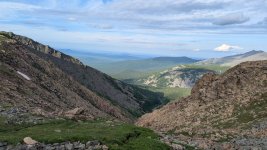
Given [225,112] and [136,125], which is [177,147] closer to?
[136,125]

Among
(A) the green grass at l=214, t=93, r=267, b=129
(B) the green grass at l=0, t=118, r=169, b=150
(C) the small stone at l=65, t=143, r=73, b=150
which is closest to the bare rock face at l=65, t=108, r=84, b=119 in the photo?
(B) the green grass at l=0, t=118, r=169, b=150

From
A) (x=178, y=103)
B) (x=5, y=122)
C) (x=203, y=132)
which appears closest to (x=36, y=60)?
(x=178, y=103)

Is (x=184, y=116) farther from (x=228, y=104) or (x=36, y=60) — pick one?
(x=36, y=60)

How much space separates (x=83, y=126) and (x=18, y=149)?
14193mm

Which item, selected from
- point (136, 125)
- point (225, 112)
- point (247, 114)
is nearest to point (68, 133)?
point (136, 125)

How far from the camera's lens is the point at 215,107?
83.4 m

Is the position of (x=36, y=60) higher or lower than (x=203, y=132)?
higher

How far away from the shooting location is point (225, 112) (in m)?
78.7

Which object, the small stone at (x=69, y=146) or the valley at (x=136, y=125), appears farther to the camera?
the valley at (x=136, y=125)

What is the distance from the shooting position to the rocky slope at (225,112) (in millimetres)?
58444

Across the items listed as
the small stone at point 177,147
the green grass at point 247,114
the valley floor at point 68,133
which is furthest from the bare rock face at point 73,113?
the green grass at point 247,114

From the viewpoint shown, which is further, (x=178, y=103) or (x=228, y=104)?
(x=178, y=103)

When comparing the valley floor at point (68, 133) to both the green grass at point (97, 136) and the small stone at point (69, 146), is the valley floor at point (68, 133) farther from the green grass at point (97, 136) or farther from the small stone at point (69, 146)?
the small stone at point (69, 146)

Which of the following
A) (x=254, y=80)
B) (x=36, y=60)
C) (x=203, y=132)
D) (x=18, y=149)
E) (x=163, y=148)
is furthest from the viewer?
(x=36, y=60)
